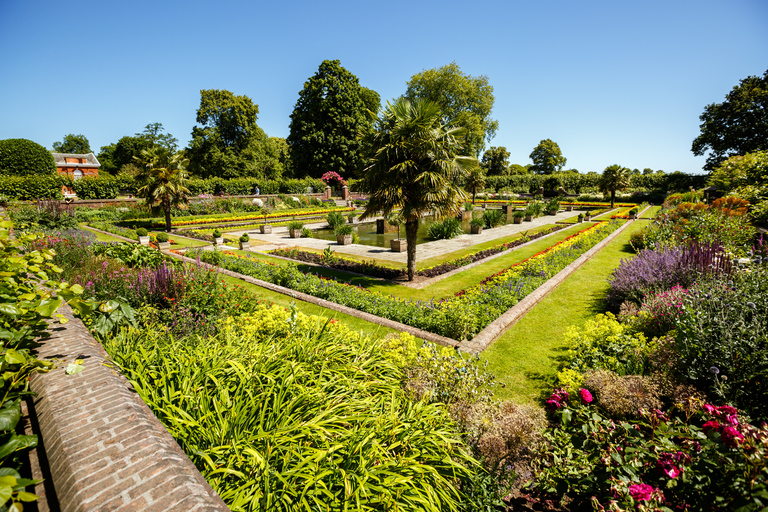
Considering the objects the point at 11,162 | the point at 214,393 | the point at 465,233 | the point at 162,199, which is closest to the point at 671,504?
the point at 214,393

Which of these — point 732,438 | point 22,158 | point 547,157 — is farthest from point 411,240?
point 547,157

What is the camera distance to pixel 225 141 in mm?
48375

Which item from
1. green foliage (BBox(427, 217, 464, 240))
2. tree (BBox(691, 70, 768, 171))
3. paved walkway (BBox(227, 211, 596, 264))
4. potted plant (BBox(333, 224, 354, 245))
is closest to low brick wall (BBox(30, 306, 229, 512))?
paved walkway (BBox(227, 211, 596, 264))

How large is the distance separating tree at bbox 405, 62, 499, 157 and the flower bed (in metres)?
34.7

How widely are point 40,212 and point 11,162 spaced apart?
43.9 meters

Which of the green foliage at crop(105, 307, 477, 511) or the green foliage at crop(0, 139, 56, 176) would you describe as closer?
the green foliage at crop(105, 307, 477, 511)

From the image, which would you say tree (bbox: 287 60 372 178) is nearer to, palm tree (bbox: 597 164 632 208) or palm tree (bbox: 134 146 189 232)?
palm tree (bbox: 134 146 189 232)

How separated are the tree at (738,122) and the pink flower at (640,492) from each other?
55779 millimetres

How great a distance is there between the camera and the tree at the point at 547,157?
77.3m

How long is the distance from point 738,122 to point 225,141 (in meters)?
68.3

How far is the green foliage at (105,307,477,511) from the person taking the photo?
222cm

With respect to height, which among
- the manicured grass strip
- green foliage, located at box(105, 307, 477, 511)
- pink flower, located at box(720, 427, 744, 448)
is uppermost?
pink flower, located at box(720, 427, 744, 448)

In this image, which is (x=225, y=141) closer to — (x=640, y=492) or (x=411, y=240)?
(x=411, y=240)

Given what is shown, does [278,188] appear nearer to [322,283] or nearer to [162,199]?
[162,199]
